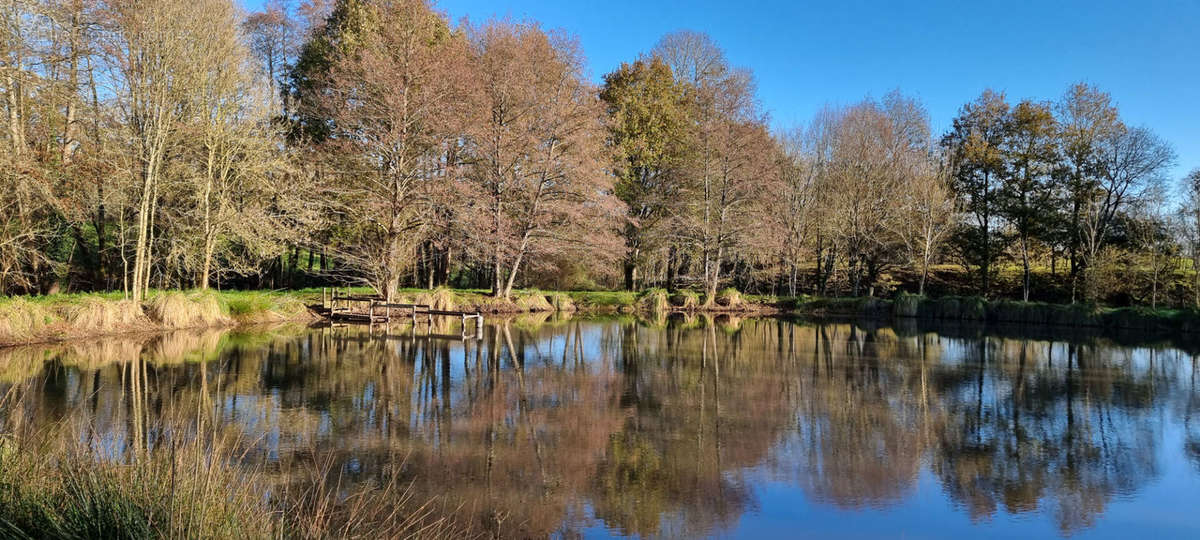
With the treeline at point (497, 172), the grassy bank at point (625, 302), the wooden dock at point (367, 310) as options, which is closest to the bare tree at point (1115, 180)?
the treeline at point (497, 172)

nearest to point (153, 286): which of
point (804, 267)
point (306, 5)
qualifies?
point (306, 5)

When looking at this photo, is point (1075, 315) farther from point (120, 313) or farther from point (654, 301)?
point (120, 313)

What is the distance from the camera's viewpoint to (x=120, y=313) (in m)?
18.1

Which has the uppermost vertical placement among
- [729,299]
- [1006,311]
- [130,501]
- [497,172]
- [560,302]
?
[497,172]

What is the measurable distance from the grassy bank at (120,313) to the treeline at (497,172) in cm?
138

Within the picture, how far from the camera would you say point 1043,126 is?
33.8 meters

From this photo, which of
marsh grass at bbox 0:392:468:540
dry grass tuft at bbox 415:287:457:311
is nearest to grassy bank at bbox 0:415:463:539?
marsh grass at bbox 0:392:468:540

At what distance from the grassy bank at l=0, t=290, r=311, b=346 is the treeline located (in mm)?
1382

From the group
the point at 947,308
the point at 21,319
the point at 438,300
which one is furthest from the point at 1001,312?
the point at 21,319

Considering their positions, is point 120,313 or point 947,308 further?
point 947,308

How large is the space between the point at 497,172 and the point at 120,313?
15.2 m

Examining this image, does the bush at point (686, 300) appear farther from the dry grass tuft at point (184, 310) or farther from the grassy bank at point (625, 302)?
the dry grass tuft at point (184, 310)

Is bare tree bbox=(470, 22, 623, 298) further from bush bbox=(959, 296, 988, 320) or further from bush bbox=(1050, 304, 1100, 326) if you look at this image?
bush bbox=(1050, 304, 1100, 326)

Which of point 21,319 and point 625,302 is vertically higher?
point 625,302
